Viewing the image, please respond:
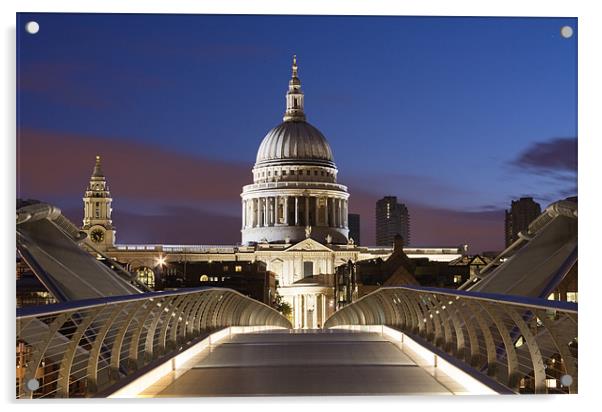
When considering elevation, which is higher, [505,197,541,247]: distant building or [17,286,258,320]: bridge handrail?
[505,197,541,247]: distant building

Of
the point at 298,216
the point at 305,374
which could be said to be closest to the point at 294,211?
the point at 298,216

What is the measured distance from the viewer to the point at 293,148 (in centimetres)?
13975

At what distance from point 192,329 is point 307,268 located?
117 metres

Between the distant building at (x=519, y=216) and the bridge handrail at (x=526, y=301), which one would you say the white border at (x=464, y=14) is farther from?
the distant building at (x=519, y=216)

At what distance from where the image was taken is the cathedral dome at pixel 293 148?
13501 centimetres

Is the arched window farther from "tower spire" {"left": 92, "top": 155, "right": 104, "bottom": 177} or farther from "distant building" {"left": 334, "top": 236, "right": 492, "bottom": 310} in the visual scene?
"tower spire" {"left": 92, "top": 155, "right": 104, "bottom": 177}

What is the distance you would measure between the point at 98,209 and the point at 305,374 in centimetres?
2455

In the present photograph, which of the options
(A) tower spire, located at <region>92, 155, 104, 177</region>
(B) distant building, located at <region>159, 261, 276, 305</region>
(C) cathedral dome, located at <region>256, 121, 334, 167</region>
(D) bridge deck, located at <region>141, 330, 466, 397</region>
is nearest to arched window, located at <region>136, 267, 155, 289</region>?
(B) distant building, located at <region>159, 261, 276, 305</region>

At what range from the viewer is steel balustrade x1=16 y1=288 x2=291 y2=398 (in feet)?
30.7

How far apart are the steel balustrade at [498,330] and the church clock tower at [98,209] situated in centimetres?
641

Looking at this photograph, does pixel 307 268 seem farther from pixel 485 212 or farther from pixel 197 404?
pixel 197 404

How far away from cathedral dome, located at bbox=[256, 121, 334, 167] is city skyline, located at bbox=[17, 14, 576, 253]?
367 feet

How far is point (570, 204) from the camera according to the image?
13.7 meters
